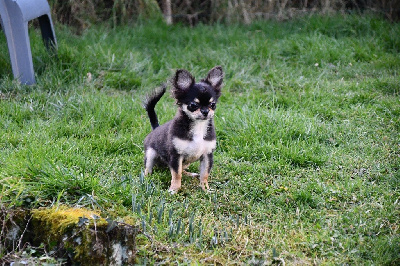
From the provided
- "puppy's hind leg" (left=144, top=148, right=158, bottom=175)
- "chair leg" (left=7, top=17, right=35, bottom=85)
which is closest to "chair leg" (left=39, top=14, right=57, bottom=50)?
"chair leg" (left=7, top=17, right=35, bottom=85)

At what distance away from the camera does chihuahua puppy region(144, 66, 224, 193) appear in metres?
3.78

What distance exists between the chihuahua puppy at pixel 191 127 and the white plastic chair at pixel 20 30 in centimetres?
254

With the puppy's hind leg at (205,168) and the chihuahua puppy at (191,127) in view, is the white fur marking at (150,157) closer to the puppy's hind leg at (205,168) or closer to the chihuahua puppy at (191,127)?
the chihuahua puppy at (191,127)

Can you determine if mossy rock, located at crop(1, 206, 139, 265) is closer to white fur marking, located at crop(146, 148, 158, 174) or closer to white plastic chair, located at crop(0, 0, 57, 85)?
white fur marking, located at crop(146, 148, 158, 174)

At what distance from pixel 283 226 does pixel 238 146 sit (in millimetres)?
1390

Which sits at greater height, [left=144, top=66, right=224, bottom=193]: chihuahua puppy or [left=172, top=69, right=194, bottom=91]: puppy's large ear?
[left=172, top=69, right=194, bottom=91]: puppy's large ear

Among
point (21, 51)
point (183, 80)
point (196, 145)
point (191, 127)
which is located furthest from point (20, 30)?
point (196, 145)

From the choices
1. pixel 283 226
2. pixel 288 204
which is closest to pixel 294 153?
pixel 288 204

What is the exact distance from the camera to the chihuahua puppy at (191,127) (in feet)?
12.4

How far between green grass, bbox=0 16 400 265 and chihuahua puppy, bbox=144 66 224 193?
23cm

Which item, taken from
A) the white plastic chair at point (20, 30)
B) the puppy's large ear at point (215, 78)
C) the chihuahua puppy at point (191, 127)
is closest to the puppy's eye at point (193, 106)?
the chihuahua puppy at point (191, 127)

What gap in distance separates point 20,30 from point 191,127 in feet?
9.34

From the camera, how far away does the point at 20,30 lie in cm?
553

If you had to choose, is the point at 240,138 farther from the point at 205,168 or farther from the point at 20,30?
the point at 20,30
